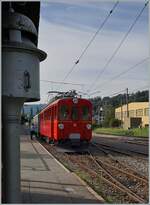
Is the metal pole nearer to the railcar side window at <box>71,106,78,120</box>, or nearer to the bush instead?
the railcar side window at <box>71,106,78,120</box>

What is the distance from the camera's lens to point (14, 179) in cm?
435

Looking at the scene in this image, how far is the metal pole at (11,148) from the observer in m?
4.28

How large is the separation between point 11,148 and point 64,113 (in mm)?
16754

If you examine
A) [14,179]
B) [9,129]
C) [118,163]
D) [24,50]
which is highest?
[24,50]

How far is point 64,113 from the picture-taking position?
69.0ft

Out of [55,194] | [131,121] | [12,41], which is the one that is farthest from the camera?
[131,121]

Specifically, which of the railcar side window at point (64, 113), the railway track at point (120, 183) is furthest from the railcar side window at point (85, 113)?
the railway track at point (120, 183)

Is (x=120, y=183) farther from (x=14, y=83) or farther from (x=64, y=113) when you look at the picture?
(x=64, y=113)

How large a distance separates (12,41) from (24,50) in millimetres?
134

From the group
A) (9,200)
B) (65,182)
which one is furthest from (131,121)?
(9,200)

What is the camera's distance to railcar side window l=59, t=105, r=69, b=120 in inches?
824

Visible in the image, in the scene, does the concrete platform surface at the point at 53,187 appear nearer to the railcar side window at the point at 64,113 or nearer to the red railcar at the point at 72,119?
the red railcar at the point at 72,119

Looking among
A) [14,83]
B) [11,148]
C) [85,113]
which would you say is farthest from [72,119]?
[14,83]

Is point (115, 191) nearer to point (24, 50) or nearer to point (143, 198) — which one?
point (143, 198)
